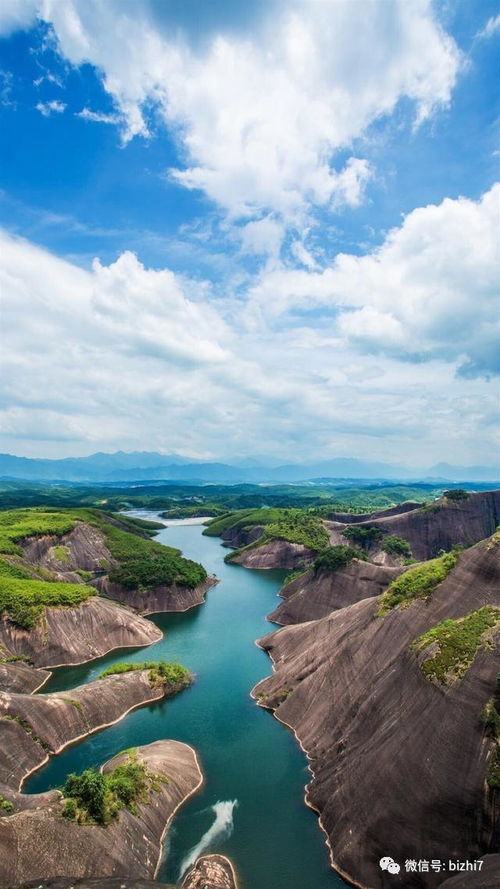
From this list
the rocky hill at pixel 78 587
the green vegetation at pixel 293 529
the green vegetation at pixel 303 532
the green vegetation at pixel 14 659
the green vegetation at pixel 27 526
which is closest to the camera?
the green vegetation at pixel 14 659

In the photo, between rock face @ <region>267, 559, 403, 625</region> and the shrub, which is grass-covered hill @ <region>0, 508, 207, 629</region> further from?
the shrub

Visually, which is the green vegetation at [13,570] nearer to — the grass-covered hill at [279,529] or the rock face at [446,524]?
the grass-covered hill at [279,529]

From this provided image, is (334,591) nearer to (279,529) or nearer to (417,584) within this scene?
(417,584)

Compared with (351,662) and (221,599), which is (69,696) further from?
(221,599)

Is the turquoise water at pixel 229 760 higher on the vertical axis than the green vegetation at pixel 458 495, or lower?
lower

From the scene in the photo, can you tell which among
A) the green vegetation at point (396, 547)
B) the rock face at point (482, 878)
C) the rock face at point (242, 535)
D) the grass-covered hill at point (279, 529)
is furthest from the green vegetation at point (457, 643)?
the rock face at point (242, 535)

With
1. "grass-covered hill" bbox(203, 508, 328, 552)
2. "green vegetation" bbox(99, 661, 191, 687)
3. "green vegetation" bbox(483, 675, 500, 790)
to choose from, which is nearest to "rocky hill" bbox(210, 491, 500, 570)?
"grass-covered hill" bbox(203, 508, 328, 552)

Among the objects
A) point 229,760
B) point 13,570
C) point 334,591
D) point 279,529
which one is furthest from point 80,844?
point 279,529
